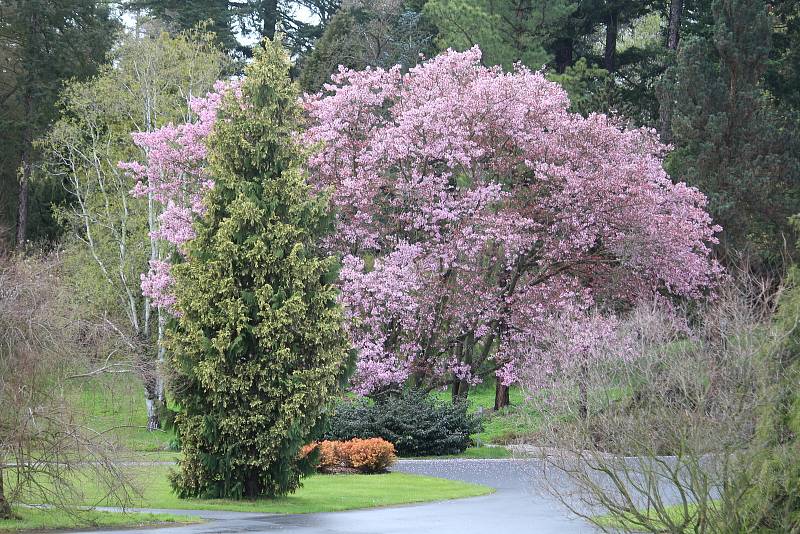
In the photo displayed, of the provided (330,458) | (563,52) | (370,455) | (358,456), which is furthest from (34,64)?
(370,455)

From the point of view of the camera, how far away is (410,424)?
102ft

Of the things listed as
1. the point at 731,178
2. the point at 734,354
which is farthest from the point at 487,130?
the point at 734,354

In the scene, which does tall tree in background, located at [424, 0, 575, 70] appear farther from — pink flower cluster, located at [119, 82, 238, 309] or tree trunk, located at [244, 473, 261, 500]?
tree trunk, located at [244, 473, 261, 500]

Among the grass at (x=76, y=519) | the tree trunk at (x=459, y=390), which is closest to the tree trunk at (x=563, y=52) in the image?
the tree trunk at (x=459, y=390)

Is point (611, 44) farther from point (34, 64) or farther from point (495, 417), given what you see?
point (34, 64)

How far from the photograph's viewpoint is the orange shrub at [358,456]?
28016 mm

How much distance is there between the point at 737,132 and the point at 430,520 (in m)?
23.9

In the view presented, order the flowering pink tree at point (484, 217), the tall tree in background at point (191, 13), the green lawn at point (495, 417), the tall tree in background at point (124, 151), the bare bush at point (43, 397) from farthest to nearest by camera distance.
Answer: the tall tree in background at point (191, 13)
the tall tree in background at point (124, 151)
the green lawn at point (495, 417)
the flowering pink tree at point (484, 217)
the bare bush at point (43, 397)

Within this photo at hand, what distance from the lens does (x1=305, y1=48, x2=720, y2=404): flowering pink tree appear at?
104 ft

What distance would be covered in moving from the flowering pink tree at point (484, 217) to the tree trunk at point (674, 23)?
16.7 m

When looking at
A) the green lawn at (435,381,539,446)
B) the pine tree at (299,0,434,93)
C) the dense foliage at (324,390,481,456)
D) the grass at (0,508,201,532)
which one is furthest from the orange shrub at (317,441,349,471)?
the pine tree at (299,0,434,93)

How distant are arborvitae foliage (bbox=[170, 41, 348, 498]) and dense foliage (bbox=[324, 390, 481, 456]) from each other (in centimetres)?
805

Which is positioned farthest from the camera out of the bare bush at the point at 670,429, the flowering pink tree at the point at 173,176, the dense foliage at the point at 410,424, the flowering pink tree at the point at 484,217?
the flowering pink tree at the point at 484,217

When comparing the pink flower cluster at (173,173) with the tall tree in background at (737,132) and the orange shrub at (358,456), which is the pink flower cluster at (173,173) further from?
the tall tree in background at (737,132)
